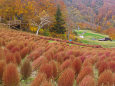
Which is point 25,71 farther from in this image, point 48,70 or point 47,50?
point 47,50

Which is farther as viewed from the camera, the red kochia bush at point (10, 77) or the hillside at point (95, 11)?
the hillside at point (95, 11)

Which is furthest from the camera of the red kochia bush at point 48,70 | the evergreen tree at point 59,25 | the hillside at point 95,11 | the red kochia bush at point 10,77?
the hillside at point 95,11

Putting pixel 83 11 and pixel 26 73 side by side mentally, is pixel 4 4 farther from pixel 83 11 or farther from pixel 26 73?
pixel 83 11

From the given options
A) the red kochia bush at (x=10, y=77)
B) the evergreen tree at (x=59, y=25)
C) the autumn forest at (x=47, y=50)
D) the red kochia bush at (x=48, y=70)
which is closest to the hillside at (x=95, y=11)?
the autumn forest at (x=47, y=50)

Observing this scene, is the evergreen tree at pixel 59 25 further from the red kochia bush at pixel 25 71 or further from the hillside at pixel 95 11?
the hillside at pixel 95 11

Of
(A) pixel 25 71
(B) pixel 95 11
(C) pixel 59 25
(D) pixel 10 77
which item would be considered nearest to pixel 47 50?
(A) pixel 25 71

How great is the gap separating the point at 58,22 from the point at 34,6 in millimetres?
5277

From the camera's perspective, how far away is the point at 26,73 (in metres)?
0.59

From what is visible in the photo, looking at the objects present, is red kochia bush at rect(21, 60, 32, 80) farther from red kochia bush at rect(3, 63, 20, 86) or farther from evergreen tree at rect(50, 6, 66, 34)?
evergreen tree at rect(50, 6, 66, 34)

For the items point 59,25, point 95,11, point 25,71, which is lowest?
point 25,71

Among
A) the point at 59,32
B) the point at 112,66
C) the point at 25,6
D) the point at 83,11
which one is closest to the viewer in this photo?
the point at 112,66

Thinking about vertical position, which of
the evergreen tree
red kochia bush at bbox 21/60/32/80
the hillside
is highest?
the hillside

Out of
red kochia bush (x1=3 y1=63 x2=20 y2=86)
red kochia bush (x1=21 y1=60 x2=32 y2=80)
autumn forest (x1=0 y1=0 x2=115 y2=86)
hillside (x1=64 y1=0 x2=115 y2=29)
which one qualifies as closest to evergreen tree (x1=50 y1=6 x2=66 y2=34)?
autumn forest (x1=0 y1=0 x2=115 y2=86)

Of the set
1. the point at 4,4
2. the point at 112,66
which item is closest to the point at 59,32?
the point at 4,4
